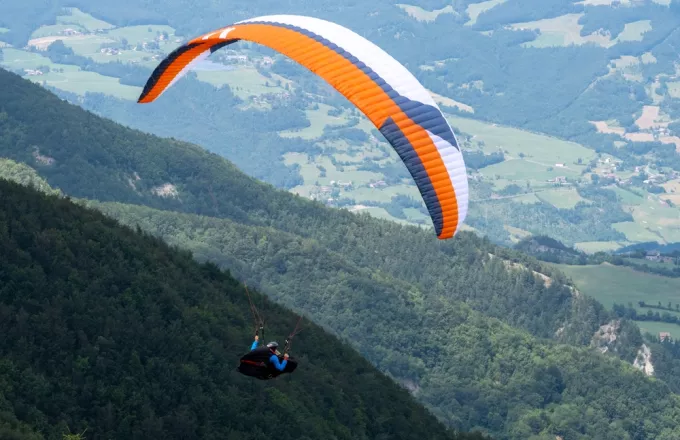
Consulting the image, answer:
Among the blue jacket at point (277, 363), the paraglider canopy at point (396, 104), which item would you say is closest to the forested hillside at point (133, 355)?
the blue jacket at point (277, 363)

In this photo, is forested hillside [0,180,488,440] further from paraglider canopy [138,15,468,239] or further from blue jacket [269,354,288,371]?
paraglider canopy [138,15,468,239]

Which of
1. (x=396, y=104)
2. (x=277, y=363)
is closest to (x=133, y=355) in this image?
(x=277, y=363)

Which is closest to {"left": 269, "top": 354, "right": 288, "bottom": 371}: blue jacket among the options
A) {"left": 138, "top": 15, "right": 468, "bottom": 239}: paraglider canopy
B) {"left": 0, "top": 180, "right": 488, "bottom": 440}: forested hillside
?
{"left": 138, "top": 15, "right": 468, "bottom": 239}: paraglider canopy

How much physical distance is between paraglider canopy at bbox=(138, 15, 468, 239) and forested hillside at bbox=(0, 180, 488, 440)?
1074 inches

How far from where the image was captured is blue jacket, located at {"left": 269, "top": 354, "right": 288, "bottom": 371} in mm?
51625

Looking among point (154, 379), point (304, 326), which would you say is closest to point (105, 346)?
point (154, 379)

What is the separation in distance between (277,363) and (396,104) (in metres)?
12.2

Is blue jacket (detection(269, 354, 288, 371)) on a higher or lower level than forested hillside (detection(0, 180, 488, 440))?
higher

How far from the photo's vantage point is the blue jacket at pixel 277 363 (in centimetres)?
5162

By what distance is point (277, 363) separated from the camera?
51.8 m

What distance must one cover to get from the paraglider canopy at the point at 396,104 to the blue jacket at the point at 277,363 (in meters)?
8.44

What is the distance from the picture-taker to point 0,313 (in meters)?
85.4

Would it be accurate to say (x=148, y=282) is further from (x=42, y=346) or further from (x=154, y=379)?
(x=42, y=346)

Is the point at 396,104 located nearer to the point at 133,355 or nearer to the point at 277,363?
the point at 277,363
